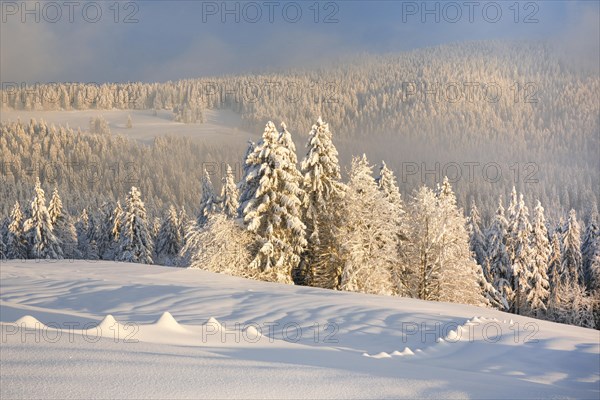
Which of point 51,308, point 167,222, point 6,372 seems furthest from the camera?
point 167,222

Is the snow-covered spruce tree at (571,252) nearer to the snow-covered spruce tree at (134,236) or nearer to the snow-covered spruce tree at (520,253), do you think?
the snow-covered spruce tree at (520,253)

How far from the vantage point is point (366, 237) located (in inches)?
1034

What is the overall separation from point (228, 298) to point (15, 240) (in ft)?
145

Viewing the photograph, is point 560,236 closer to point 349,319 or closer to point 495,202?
point 349,319

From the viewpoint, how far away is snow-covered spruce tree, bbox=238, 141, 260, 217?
26609mm

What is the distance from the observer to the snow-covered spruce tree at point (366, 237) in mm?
25562

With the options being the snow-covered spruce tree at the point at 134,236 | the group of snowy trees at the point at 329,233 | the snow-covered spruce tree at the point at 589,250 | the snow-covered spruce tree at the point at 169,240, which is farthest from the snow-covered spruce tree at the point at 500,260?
the snow-covered spruce tree at the point at 169,240

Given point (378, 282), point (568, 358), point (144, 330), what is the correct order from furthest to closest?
point (378, 282)
point (568, 358)
point (144, 330)

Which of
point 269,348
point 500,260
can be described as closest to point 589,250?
point 500,260

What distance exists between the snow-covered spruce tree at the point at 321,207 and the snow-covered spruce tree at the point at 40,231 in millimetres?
30254

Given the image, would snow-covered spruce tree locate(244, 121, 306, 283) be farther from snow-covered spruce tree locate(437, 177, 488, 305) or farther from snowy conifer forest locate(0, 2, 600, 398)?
snow-covered spruce tree locate(437, 177, 488, 305)

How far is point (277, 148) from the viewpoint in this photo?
1050 inches

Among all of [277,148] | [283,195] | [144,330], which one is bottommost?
[144,330]

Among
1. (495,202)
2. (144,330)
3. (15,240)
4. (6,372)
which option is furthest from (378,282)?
(495,202)
